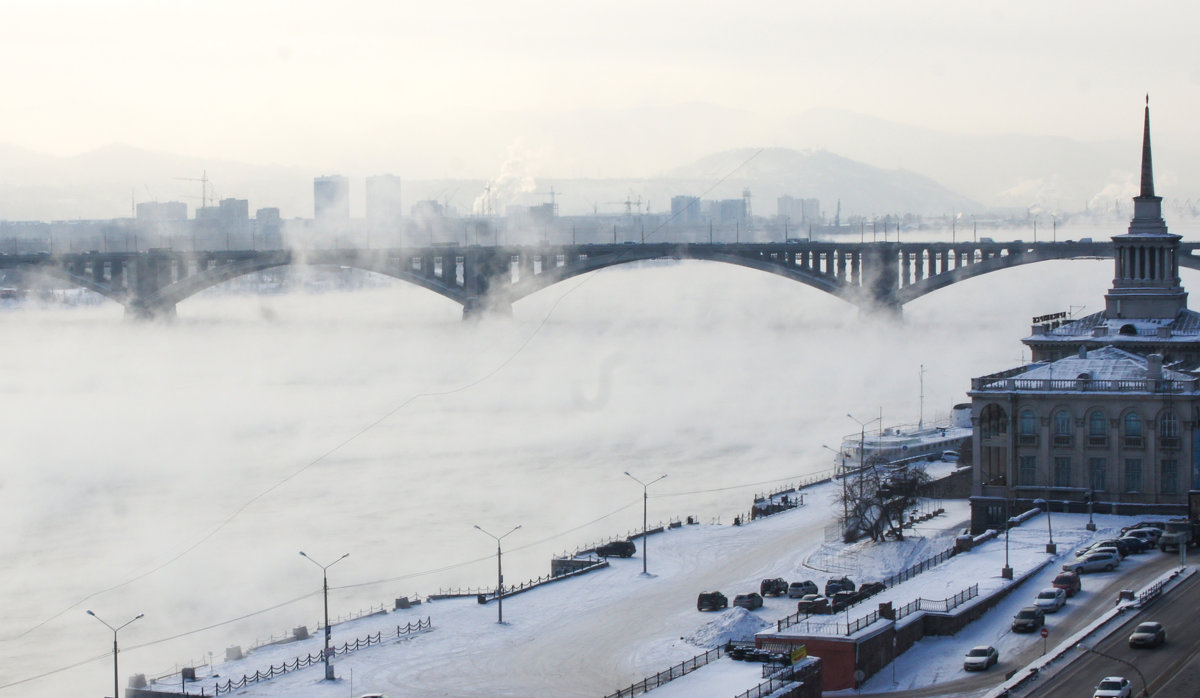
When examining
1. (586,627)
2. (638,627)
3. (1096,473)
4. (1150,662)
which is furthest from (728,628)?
(1096,473)

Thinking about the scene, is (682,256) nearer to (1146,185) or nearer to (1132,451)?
(1146,185)

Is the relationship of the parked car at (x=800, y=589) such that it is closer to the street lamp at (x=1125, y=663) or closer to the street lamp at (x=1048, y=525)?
the street lamp at (x=1048, y=525)

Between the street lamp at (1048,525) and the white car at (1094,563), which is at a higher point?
the white car at (1094,563)

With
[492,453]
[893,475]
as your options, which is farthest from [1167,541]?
[492,453]

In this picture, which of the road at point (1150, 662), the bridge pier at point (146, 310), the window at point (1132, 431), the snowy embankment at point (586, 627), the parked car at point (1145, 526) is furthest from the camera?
the bridge pier at point (146, 310)

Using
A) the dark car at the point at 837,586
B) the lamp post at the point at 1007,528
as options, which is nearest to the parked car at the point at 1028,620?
the lamp post at the point at 1007,528
